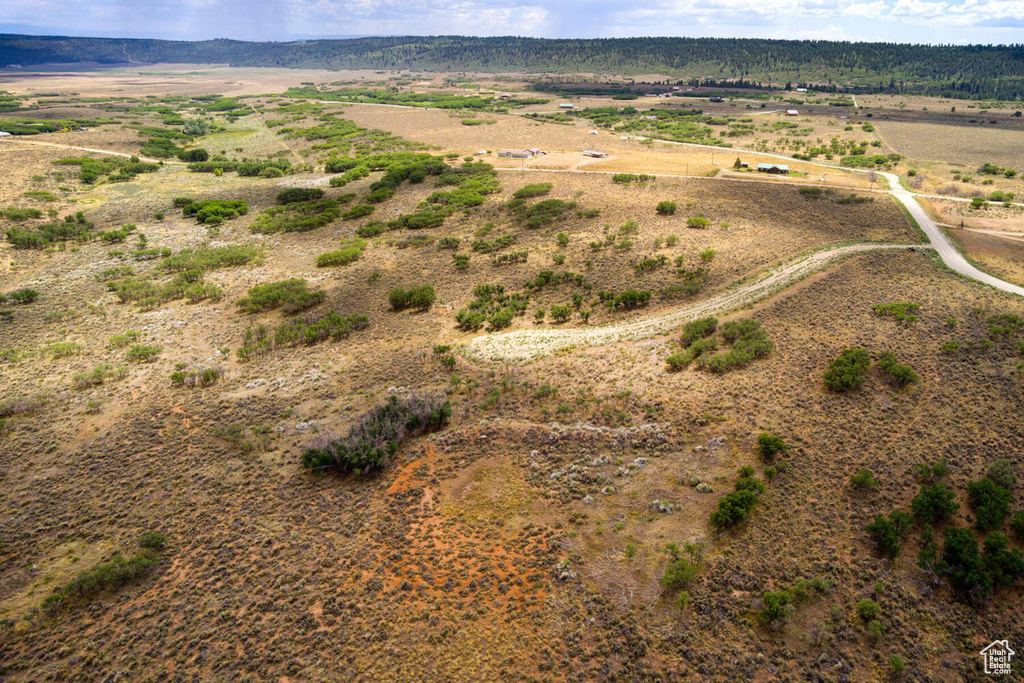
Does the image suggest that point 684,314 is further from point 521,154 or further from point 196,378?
point 521,154

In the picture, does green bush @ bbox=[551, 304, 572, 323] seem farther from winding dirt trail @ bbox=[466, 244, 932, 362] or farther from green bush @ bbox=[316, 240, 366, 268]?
green bush @ bbox=[316, 240, 366, 268]

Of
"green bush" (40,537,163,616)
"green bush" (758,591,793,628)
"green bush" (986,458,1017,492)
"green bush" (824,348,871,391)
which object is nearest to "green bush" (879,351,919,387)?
"green bush" (824,348,871,391)

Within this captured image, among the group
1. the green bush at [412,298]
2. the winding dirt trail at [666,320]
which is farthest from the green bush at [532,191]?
the winding dirt trail at [666,320]

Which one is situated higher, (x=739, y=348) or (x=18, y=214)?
(x=18, y=214)

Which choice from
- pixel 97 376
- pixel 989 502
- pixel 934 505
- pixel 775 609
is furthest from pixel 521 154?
pixel 775 609

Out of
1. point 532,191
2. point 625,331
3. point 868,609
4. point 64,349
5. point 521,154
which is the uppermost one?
point 521,154

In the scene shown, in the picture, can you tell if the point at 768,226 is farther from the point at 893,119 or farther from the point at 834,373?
the point at 893,119

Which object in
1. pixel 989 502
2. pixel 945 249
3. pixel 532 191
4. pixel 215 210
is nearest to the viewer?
pixel 989 502
